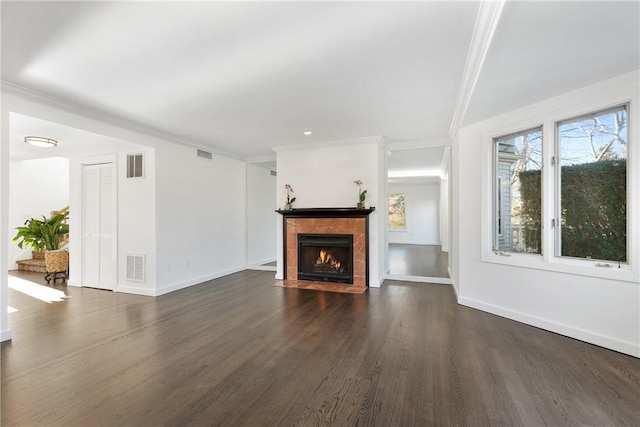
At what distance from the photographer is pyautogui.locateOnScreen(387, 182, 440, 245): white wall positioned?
1152cm

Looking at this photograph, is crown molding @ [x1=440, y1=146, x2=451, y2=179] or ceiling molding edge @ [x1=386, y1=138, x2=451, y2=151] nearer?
ceiling molding edge @ [x1=386, y1=138, x2=451, y2=151]

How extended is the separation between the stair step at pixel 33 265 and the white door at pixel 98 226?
2396mm

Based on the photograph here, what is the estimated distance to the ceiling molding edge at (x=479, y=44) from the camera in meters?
1.86

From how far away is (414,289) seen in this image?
16.3ft

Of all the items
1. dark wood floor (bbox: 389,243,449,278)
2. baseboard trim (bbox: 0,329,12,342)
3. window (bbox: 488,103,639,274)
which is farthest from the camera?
dark wood floor (bbox: 389,243,449,278)

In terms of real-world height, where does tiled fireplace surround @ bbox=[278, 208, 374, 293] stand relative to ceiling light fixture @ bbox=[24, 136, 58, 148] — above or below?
below

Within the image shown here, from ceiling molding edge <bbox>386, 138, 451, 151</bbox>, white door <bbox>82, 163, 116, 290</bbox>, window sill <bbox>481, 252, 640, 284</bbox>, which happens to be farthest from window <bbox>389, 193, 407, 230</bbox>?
white door <bbox>82, 163, 116, 290</bbox>

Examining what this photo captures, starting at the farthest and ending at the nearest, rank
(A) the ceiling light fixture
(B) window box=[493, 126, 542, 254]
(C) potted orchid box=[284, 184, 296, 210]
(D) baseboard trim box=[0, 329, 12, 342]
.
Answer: (C) potted orchid box=[284, 184, 296, 210]
(A) the ceiling light fixture
(B) window box=[493, 126, 542, 254]
(D) baseboard trim box=[0, 329, 12, 342]

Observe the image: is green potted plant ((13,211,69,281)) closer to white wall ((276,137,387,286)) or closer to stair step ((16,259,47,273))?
stair step ((16,259,47,273))

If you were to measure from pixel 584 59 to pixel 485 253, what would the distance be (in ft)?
7.73

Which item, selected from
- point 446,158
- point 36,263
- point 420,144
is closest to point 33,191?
point 36,263

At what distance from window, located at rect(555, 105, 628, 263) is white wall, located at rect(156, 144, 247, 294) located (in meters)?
5.55

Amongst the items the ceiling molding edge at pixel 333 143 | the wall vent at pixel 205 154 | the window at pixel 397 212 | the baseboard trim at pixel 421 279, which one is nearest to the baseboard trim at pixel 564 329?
the baseboard trim at pixel 421 279

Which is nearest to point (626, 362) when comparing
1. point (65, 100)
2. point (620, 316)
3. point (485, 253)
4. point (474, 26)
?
point (620, 316)
